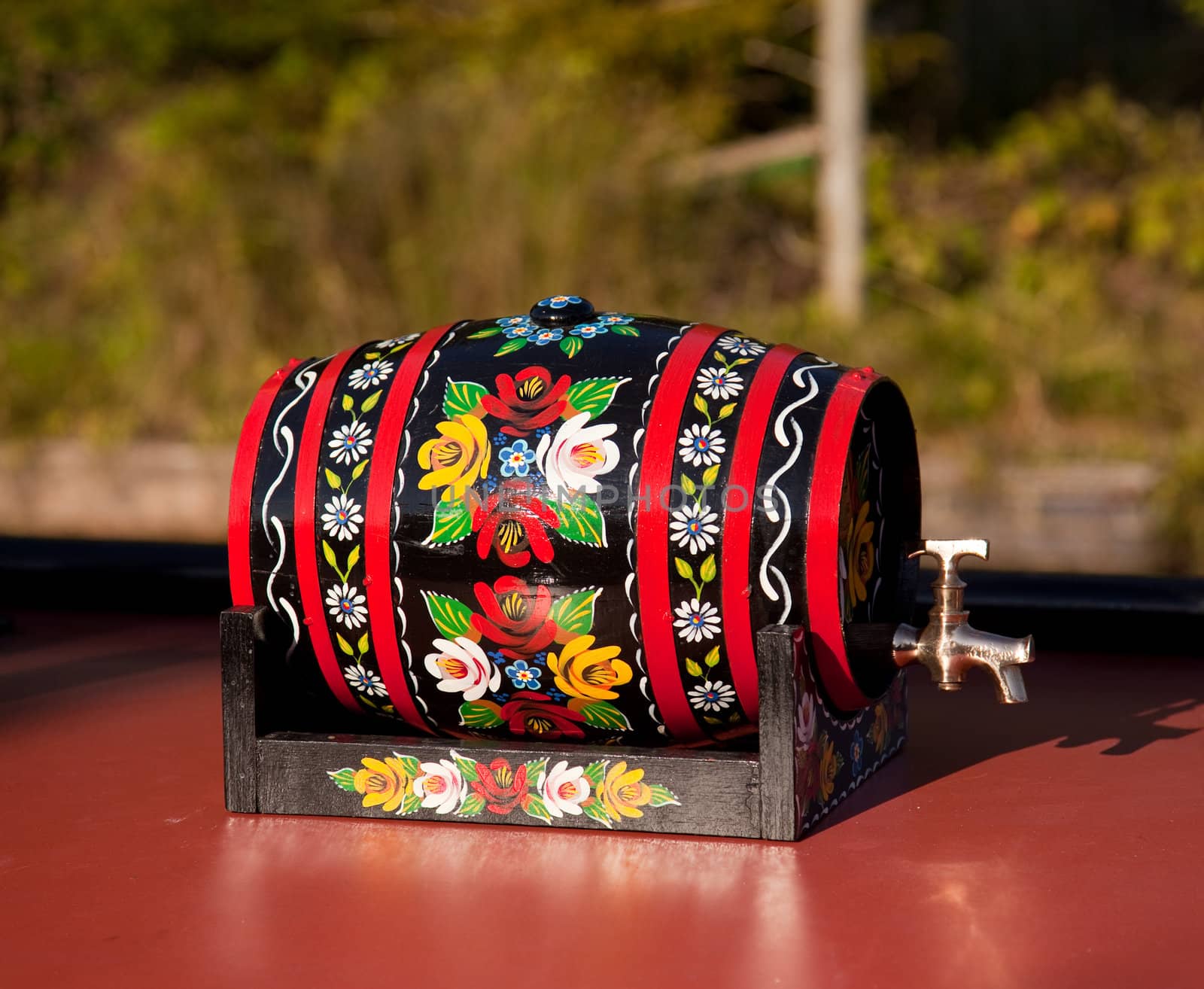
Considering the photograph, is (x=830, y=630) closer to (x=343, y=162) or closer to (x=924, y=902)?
(x=924, y=902)

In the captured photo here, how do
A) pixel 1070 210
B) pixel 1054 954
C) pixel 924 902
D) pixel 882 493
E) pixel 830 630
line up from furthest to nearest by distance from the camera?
pixel 1070 210 → pixel 882 493 → pixel 830 630 → pixel 924 902 → pixel 1054 954

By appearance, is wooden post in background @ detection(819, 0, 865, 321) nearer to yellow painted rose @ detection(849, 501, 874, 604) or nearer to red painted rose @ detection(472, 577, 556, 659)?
yellow painted rose @ detection(849, 501, 874, 604)

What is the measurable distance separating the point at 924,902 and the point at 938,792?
42 centimetres

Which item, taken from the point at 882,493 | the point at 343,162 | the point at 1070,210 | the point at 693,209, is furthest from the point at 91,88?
the point at 882,493

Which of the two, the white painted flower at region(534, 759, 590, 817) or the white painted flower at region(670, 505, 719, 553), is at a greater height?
the white painted flower at region(670, 505, 719, 553)

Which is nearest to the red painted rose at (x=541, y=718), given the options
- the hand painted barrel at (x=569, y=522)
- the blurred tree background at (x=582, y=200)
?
the hand painted barrel at (x=569, y=522)

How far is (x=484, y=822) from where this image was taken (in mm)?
2137

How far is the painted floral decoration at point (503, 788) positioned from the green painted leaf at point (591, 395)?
44 centimetres

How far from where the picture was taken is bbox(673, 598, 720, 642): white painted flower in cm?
199

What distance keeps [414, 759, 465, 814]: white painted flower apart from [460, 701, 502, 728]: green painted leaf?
0.19ft

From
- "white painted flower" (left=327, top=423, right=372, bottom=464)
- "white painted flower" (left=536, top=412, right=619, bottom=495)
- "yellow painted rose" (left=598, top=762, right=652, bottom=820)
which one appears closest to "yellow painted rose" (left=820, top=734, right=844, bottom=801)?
"yellow painted rose" (left=598, top=762, right=652, bottom=820)

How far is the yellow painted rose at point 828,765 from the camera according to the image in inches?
82.8

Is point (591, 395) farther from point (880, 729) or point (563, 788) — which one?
point (880, 729)

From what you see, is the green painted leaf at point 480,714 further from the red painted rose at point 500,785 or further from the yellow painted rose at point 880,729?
the yellow painted rose at point 880,729
